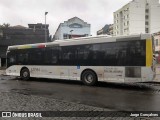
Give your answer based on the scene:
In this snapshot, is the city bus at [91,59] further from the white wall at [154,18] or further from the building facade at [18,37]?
the white wall at [154,18]

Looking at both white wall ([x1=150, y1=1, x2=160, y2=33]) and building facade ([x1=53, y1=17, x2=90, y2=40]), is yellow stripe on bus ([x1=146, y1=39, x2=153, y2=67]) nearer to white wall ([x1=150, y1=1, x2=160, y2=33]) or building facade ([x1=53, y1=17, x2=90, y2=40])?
building facade ([x1=53, y1=17, x2=90, y2=40])

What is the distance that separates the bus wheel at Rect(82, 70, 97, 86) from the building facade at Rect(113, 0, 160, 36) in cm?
7846

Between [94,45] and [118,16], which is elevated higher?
[118,16]

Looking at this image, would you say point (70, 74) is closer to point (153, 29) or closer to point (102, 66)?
point (102, 66)

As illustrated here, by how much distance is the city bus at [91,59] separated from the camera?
13.4 meters

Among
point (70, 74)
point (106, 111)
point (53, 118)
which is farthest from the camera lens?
point (70, 74)

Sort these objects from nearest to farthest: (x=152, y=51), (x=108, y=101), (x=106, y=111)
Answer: (x=106, y=111) → (x=108, y=101) → (x=152, y=51)

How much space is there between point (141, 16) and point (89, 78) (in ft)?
269

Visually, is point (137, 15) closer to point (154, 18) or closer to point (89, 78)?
point (154, 18)

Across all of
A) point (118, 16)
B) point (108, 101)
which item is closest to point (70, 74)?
point (108, 101)

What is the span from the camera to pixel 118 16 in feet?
343

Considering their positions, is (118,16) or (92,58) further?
(118,16)

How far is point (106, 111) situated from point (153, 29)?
91.9 m

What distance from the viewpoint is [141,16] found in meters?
92.8
